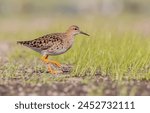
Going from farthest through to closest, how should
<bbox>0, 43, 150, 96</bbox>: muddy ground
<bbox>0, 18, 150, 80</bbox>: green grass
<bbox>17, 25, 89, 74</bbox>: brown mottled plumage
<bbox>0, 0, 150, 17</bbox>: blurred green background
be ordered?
<bbox>0, 0, 150, 17</bbox>: blurred green background → <bbox>17, 25, 89, 74</bbox>: brown mottled plumage → <bbox>0, 18, 150, 80</bbox>: green grass → <bbox>0, 43, 150, 96</bbox>: muddy ground

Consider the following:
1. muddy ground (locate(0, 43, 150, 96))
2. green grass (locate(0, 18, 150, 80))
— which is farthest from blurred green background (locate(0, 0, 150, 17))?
muddy ground (locate(0, 43, 150, 96))

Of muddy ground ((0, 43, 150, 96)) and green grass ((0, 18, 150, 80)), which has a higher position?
green grass ((0, 18, 150, 80))

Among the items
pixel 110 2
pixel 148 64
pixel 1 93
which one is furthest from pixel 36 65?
pixel 110 2

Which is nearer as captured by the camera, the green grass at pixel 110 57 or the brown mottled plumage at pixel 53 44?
the green grass at pixel 110 57

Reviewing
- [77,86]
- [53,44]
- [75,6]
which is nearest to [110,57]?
[53,44]

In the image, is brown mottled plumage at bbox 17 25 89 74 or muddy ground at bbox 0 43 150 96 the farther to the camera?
brown mottled plumage at bbox 17 25 89 74

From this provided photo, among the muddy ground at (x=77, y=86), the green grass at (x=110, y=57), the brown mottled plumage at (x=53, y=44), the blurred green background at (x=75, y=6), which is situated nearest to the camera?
the muddy ground at (x=77, y=86)

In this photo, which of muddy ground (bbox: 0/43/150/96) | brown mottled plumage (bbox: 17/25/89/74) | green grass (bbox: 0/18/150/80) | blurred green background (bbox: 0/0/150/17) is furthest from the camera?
blurred green background (bbox: 0/0/150/17)

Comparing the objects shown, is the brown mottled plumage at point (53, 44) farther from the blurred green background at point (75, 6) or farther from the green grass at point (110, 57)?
the blurred green background at point (75, 6)

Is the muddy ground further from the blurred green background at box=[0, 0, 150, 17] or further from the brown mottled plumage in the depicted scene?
the blurred green background at box=[0, 0, 150, 17]

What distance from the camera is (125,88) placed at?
11945 millimetres

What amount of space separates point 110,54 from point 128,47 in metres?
0.77

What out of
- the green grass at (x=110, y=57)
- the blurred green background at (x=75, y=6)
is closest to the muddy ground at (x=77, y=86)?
the green grass at (x=110, y=57)

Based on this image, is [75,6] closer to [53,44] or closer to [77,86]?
[53,44]
